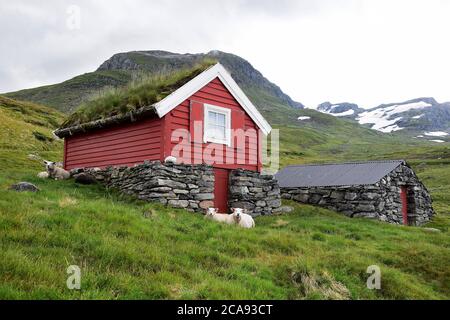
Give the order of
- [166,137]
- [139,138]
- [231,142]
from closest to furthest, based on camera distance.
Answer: [166,137] → [139,138] → [231,142]

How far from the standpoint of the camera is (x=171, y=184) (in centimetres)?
1436

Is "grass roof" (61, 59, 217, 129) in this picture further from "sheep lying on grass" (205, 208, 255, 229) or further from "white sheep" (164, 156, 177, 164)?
"sheep lying on grass" (205, 208, 255, 229)

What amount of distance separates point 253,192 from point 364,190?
6444mm

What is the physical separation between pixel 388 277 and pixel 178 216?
19.3 feet

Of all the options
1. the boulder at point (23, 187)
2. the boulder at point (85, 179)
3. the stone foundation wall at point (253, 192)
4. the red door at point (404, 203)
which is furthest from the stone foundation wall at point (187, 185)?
the red door at point (404, 203)

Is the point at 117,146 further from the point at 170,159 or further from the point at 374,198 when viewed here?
the point at 374,198

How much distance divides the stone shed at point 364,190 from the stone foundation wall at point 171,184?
8.40 metres

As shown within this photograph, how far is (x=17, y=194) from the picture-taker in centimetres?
1083

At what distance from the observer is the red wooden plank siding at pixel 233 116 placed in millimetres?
15742

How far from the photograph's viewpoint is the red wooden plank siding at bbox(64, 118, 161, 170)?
15.6m

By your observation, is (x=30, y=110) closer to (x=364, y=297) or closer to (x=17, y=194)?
(x=17, y=194)

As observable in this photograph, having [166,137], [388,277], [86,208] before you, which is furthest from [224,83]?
[388,277]

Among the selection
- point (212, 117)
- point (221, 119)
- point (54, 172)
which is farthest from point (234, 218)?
point (54, 172)

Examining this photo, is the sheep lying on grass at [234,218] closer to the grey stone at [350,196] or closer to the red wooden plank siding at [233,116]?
the red wooden plank siding at [233,116]
